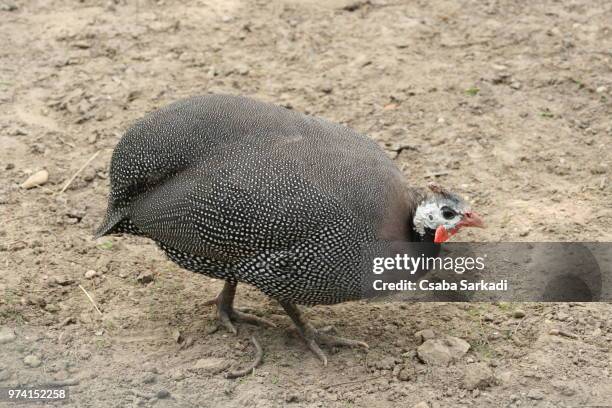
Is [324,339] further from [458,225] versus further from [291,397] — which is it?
[458,225]

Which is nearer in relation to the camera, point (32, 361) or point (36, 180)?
point (32, 361)

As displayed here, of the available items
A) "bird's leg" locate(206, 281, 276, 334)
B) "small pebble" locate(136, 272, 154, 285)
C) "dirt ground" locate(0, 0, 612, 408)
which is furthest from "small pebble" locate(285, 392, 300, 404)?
"small pebble" locate(136, 272, 154, 285)

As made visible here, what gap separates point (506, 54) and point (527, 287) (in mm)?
2586

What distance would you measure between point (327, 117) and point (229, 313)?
6.67ft

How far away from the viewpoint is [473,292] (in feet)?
16.8

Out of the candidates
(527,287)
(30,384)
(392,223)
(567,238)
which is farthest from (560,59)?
(30,384)

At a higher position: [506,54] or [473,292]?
[506,54]

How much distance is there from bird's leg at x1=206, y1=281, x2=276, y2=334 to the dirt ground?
62 mm

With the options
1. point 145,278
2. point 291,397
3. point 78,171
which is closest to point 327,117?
point 78,171

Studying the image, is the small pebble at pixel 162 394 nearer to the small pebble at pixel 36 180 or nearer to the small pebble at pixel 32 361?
the small pebble at pixel 32 361

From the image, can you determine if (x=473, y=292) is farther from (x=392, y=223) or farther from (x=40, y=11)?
(x=40, y=11)

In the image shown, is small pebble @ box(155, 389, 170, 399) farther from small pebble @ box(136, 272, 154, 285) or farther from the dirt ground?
small pebble @ box(136, 272, 154, 285)

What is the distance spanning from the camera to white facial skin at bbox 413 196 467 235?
448 centimetres

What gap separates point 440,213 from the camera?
4473mm
